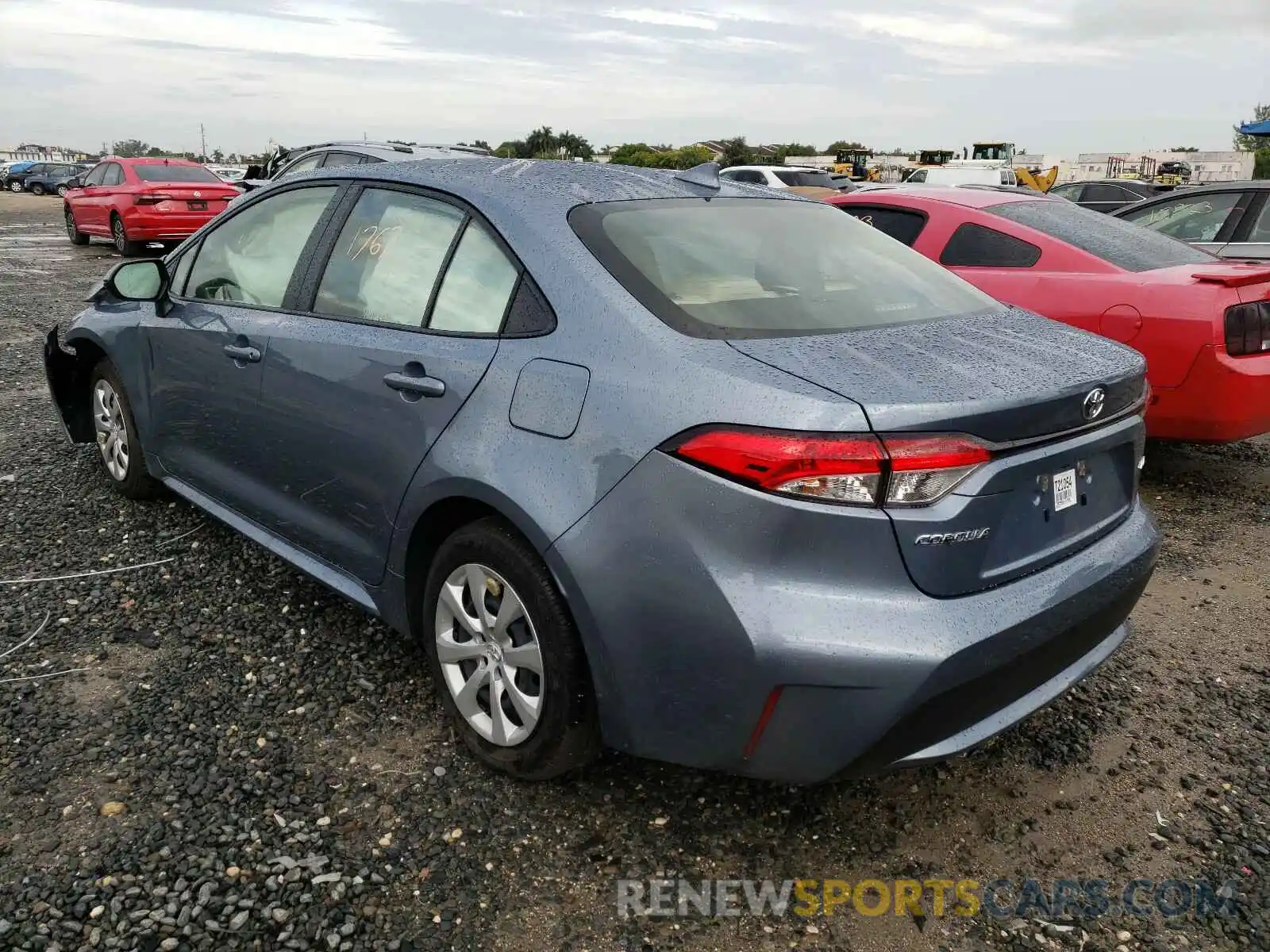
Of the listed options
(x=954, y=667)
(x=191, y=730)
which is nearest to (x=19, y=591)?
(x=191, y=730)

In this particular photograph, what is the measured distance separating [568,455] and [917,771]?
1394 mm

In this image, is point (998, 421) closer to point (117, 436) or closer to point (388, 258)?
point (388, 258)

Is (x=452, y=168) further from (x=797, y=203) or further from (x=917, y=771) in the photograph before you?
(x=917, y=771)

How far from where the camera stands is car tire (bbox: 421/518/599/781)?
2.26 m

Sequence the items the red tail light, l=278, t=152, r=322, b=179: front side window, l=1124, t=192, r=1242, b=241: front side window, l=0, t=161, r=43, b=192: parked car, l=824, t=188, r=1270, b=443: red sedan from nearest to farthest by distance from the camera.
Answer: the red tail light, l=824, t=188, r=1270, b=443: red sedan, l=1124, t=192, r=1242, b=241: front side window, l=278, t=152, r=322, b=179: front side window, l=0, t=161, r=43, b=192: parked car

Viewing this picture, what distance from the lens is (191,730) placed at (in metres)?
2.77

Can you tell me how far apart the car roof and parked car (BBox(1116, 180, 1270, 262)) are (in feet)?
5.36

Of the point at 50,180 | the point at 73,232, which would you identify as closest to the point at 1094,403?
the point at 73,232

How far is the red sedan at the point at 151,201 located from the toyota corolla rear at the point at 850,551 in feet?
47.8

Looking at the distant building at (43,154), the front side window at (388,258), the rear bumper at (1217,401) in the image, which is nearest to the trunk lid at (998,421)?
the front side window at (388,258)

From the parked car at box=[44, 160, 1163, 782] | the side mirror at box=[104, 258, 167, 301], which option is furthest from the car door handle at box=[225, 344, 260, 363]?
the side mirror at box=[104, 258, 167, 301]

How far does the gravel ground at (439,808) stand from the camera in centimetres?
211

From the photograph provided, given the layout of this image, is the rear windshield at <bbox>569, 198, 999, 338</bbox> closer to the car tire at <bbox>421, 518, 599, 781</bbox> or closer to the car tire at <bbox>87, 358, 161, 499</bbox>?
the car tire at <bbox>421, 518, 599, 781</bbox>

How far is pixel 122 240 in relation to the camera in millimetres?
15188
